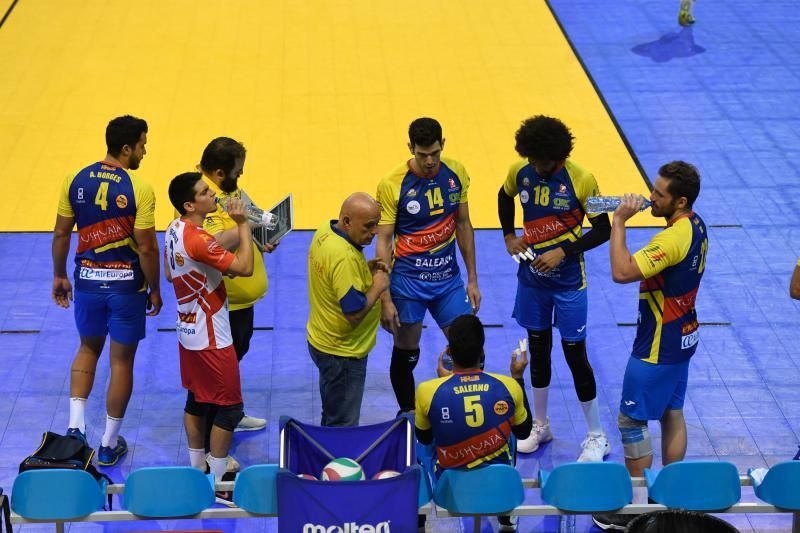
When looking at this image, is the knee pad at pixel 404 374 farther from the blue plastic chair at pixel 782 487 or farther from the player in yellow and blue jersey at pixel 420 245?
the blue plastic chair at pixel 782 487

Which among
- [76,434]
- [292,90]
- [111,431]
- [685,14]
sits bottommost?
[685,14]

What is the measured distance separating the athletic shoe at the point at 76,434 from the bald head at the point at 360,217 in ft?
5.57

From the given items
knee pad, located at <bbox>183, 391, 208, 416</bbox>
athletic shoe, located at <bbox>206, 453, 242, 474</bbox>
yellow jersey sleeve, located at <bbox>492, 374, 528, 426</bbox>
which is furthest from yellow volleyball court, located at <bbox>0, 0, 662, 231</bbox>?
yellow jersey sleeve, located at <bbox>492, 374, 528, 426</bbox>

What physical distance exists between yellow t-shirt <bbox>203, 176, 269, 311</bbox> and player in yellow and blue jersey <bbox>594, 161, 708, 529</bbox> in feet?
6.43

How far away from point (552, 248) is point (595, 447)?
1.16 metres

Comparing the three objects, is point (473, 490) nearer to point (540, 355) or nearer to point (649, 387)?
point (649, 387)

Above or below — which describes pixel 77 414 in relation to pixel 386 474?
below

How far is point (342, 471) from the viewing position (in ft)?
15.8

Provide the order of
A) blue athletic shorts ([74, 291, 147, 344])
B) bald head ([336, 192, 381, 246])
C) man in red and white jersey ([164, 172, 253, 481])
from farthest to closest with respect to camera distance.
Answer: blue athletic shorts ([74, 291, 147, 344]) → man in red and white jersey ([164, 172, 253, 481]) → bald head ([336, 192, 381, 246])

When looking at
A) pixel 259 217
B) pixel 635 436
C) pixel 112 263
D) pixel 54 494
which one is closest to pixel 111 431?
pixel 112 263

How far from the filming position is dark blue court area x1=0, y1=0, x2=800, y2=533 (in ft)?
20.8

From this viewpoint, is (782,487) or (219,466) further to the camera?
(219,466)

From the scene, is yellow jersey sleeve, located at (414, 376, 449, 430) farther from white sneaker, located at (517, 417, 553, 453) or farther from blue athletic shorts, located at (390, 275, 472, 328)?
white sneaker, located at (517, 417, 553, 453)

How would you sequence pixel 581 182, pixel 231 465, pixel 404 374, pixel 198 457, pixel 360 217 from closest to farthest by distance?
pixel 360 217 < pixel 198 457 < pixel 581 182 < pixel 231 465 < pixel 404 374
